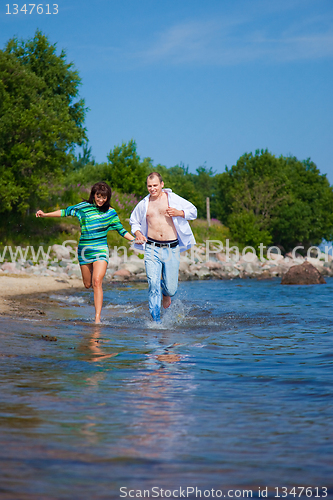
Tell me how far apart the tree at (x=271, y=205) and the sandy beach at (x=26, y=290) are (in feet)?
85.4

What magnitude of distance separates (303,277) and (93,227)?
1382 cm

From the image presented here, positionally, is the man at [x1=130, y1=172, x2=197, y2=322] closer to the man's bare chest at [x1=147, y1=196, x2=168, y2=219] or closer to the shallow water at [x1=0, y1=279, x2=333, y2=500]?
the man's bare chest at [x1=147, y1=196, x2=168, y2=219]

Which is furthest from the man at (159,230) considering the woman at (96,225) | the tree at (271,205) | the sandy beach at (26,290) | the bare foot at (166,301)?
the tree at (271,205)

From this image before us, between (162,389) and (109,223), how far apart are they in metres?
4.23

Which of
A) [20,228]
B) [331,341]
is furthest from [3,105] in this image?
[331,341]

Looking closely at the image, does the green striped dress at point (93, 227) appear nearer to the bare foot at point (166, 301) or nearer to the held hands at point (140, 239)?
the held hands at point (140, 239)

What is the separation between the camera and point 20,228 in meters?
28.1

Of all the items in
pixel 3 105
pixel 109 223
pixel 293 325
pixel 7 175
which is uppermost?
pixel 3 105

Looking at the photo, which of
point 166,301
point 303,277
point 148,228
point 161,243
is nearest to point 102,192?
point 148,228

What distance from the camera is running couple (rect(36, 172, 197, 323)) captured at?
770 centimetres

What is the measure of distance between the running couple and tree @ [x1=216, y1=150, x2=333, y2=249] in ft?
114

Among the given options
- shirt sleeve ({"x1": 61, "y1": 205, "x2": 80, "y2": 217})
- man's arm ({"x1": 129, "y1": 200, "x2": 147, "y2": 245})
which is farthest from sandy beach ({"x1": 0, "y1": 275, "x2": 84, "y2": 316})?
man's arm ({"x1": 129, "y1": 200, "x2": 147, "y2": 245})

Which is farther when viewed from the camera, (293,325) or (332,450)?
(293,325)

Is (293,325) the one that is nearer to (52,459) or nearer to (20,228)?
(52,459)
